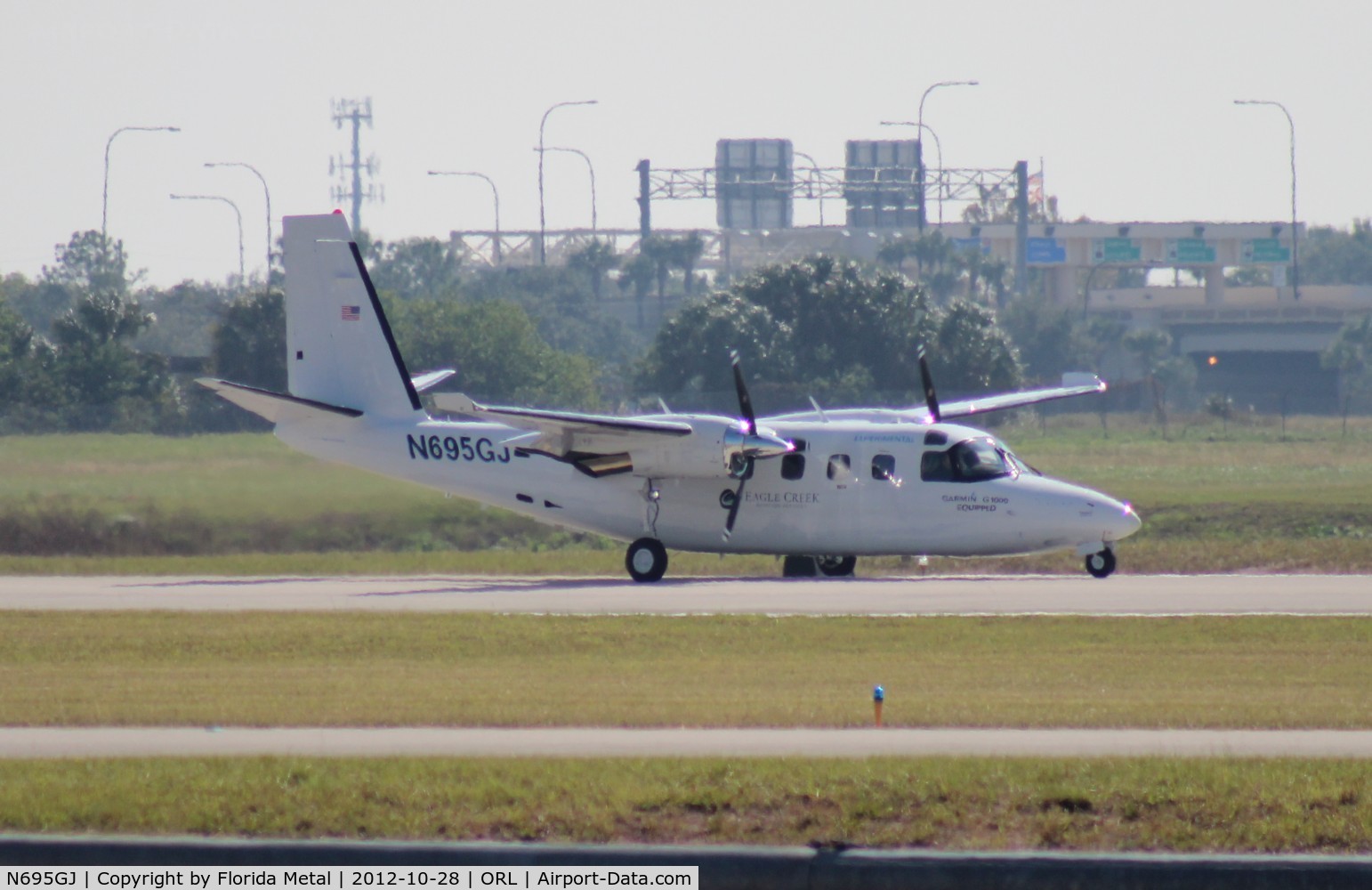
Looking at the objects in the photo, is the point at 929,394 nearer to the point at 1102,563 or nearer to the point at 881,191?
the point at 1102,563

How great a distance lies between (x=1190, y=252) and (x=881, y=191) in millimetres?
24797

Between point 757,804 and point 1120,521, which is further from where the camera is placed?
point 1120,521

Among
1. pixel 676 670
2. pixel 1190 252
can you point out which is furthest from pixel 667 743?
pixel 1190 252

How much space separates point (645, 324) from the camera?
137 meters

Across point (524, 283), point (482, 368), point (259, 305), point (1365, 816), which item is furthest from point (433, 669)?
point (524, 283)

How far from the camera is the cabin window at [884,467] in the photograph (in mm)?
26250

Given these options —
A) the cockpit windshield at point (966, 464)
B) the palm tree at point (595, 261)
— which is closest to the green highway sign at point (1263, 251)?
the palm tree at point (595, 261)

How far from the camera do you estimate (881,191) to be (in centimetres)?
13712

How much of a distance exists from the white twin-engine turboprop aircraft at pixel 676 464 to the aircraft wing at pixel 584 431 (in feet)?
0.11

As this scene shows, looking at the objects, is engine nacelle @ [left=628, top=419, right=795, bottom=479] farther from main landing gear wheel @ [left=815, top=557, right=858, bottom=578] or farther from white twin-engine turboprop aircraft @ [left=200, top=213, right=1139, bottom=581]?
main landing gear wheel @ [left=815, top=557, right=858, bottom=578]

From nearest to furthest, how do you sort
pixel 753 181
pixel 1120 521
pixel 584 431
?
pixel 1120 521 → pixel 584 431 → pixel 753 181

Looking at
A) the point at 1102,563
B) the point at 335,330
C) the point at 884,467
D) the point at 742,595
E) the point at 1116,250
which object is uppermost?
the point at 1116,250

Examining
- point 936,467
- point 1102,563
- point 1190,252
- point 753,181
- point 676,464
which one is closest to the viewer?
point 1102,563

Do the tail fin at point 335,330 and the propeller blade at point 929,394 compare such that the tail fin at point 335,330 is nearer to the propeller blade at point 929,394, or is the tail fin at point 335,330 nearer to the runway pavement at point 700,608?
the runway pavement at point 700,608
